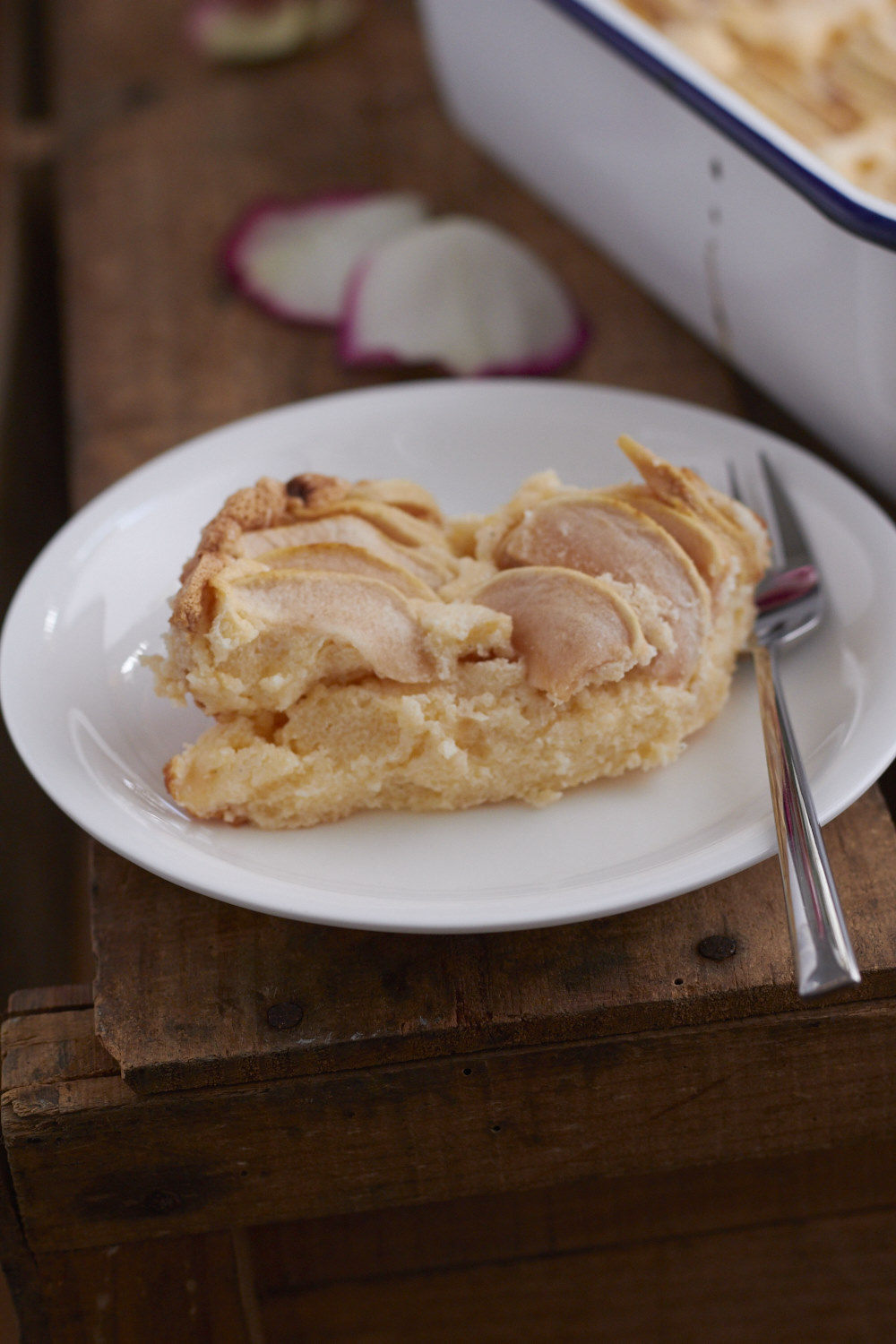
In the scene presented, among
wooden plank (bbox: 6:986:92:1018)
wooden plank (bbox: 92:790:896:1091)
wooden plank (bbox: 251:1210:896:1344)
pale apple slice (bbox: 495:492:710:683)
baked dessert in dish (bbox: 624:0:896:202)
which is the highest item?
baked dessert in dish (bbox: 624:0:896:202)

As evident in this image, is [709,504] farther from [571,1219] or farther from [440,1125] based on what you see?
[571,1219]

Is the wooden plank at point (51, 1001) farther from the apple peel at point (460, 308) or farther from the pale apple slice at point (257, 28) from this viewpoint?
the pale apple slice at point (257, 28)

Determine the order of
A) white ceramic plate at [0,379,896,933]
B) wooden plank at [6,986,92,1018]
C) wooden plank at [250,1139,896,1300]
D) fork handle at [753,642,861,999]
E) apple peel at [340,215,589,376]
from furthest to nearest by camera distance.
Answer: apple peel at [340,215,589,376] → wooden plank at [250,1139,896,1300] → wooden plank at [6,986,92,1018] → white ceramic plate at [0,379,896,933] → fork handle at [753,642,861,999]

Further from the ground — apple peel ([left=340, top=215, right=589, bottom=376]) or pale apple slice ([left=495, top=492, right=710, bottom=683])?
pale apple slice ([left=495, top=492, right=710, bottom=683])

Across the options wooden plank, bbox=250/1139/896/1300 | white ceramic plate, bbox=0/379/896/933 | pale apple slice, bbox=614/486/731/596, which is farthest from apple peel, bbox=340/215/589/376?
wooden plank, bbox=250/1139/896/1300

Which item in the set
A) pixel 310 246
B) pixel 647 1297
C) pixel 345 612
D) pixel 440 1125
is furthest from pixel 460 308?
pixel 647 1297

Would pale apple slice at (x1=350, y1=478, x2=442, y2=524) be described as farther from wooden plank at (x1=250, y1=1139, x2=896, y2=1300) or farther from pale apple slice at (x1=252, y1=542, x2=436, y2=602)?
wooden plank at (x1=250, y1=1139, x2=896, y2=1300)

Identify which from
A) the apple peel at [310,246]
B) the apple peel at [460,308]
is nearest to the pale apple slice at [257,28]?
the apple peel at [310,246]
